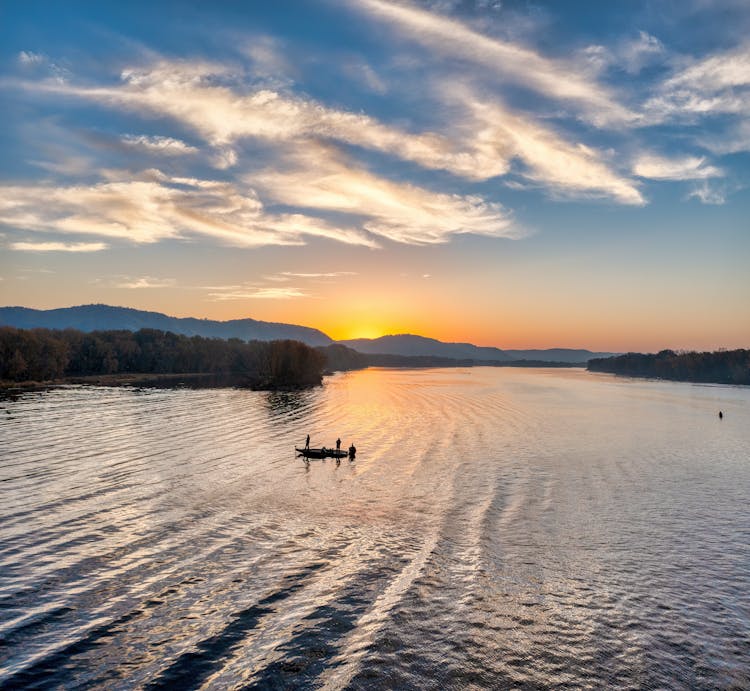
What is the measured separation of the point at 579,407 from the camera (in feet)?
461

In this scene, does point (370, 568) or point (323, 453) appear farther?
point (323, 453)

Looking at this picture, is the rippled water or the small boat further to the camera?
the small boat

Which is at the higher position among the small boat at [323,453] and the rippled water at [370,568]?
the small boat at [323,453]

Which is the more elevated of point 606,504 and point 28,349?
point 28,349

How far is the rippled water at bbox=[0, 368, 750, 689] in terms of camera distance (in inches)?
870

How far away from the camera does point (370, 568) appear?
3203 centimetres

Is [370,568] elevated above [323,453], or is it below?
below

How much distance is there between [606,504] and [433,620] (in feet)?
93.9

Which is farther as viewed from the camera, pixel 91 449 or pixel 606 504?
pixel 91 449

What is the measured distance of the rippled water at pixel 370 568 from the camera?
72.5 feet

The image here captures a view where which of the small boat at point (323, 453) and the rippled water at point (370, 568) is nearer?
the rippled water at point (370, 568)

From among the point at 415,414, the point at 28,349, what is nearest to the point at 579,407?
the point at 415,414

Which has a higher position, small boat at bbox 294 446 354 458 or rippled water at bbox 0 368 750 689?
small boat at bbox 294 446 354 458

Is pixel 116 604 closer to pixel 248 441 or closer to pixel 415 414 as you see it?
pixel 248 441
